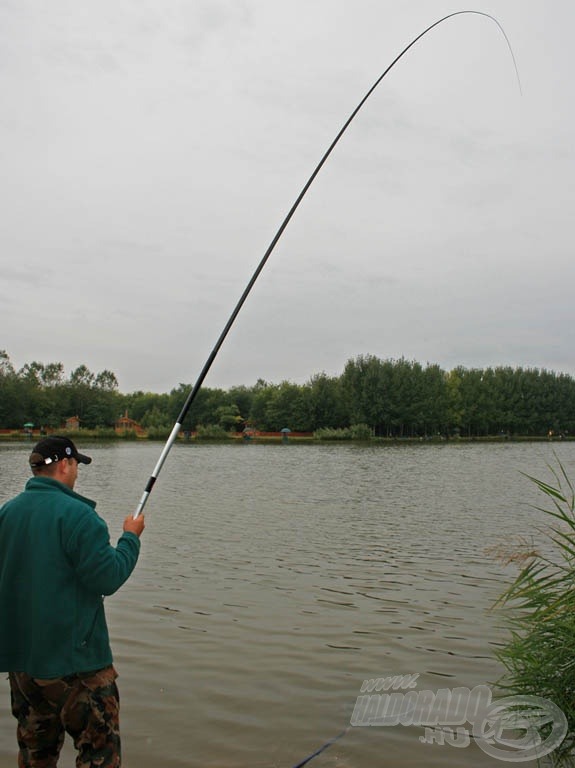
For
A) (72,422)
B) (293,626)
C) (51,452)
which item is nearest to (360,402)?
(72,422)

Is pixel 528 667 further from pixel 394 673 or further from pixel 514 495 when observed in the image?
pixel 514 495

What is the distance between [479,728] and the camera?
5.87 m

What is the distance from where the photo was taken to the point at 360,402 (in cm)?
11200

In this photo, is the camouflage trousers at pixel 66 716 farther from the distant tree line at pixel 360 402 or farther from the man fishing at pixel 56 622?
the distant tree line at pixel 360 402

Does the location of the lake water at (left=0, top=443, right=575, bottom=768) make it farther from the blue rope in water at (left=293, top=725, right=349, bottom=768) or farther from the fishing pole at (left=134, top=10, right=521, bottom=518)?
the fishing pole at (left=134, top=10, right=521, bottom=518)

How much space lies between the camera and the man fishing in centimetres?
344

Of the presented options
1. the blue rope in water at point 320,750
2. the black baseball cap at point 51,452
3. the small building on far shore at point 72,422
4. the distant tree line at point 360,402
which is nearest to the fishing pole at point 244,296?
the black baseball cap at point 51,452

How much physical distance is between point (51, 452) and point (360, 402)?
109 m

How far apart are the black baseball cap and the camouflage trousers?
1039 millimetres

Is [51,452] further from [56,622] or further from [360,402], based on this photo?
[360,402]

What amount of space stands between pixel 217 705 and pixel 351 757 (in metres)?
1.59

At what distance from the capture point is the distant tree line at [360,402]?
112062 millimetres

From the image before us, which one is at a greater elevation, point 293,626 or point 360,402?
point 360,402

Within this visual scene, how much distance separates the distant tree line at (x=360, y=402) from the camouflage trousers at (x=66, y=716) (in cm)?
10176
